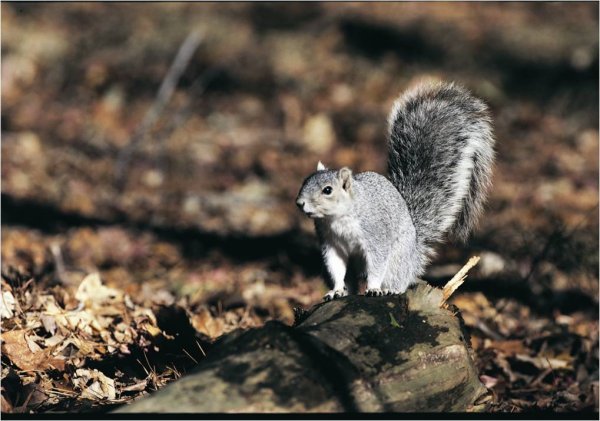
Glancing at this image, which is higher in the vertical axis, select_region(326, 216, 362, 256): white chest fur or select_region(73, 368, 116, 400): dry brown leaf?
select_region(326, 216, 362, 256): white chest fur

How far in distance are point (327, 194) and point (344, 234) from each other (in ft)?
0.83

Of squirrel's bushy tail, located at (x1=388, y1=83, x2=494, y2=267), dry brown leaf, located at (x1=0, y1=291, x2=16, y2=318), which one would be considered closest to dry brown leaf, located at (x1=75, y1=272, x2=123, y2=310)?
dry brown leaf, located at (x1=0, y1=291, x2=16, y2=318)

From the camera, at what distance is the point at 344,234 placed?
3.43 meters

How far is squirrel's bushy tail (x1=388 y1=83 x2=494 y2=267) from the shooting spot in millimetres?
3506

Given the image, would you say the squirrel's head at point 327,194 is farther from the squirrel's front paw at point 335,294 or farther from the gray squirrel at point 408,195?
the squirrel's front paw at point 335,294

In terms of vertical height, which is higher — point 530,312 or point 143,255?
point 143,255

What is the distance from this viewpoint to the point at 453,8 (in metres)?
11.4

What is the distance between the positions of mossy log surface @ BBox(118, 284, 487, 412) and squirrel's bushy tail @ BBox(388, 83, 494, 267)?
2.95 ft

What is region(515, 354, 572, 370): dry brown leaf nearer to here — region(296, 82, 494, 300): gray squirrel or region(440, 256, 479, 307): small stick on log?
region(296, 82, 494, 300): gray squirrel

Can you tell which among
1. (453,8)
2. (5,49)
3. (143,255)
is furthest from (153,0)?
(143,255)

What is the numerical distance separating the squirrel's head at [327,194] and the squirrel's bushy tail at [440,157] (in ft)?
1.50

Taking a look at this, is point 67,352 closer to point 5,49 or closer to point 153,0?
point 5,49

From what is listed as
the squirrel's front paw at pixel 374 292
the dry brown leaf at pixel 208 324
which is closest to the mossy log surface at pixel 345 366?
the squirrel's front paw at pixel 374 292

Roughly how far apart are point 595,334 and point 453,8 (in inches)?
316
